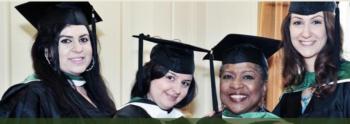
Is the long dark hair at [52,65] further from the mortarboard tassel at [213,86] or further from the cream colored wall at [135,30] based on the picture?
the mortarboard tassel at [213,86]

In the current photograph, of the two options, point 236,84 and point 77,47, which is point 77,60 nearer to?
point 77,47

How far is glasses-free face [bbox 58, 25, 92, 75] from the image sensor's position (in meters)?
1.90

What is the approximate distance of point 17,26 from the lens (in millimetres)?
1984

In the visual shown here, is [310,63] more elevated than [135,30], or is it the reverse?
[135,30]

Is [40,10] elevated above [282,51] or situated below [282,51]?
above

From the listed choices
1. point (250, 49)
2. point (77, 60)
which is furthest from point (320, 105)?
Answer: point (77, 60)

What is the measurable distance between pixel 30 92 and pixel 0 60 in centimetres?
23

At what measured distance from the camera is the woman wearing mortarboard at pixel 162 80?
6.39ft

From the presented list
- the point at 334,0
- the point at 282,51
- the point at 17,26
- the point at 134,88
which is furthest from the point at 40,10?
the point at 334,0

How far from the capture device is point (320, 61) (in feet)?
6.32

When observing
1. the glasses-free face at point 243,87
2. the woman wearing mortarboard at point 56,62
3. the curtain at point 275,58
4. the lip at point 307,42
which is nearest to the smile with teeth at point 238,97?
the glasses-free face at point 243,87

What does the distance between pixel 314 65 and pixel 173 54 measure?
60 centimetres

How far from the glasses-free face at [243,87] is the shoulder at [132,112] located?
352 mm

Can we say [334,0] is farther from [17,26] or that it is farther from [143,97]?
[17,26]
